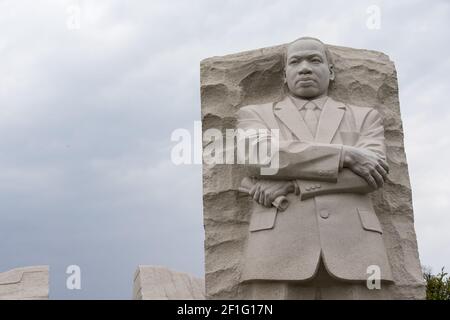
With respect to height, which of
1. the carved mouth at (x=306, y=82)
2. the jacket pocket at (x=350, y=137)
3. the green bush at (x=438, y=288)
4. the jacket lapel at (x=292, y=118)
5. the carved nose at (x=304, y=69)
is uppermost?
the carved nose at (x=304, y=69)

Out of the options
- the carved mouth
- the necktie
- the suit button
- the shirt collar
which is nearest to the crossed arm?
the suit button

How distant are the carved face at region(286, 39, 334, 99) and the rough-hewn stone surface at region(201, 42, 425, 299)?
283 mm

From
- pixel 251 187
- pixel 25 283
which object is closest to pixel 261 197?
pixel 251 187

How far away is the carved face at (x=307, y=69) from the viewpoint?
514 centimetres

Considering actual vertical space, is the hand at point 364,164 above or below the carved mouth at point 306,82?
below

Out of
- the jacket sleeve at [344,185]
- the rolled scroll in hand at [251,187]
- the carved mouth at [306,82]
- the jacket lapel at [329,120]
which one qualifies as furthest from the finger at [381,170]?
the carved mouth at [306,82]

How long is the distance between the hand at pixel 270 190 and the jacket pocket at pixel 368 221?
1.80 feet

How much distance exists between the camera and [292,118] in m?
4.98

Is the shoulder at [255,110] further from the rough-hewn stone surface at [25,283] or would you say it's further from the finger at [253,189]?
the rough-hewn stone surface at [25,283]

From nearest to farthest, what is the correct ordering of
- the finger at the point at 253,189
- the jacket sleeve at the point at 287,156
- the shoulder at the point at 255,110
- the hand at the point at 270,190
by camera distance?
the jacket sleeve at the point at 287,156 < the hand at the point at 270,190 < the finger at the point at 253,189 < the shoulder at the point at 255,110

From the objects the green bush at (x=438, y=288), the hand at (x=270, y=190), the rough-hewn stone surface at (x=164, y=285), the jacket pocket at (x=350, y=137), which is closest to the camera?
the hand at (x=270, y=190)

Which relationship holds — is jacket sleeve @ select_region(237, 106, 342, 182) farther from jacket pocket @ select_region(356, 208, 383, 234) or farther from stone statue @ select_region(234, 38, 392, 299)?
jacket pocket @ select_region(356, 208, 383, 234)

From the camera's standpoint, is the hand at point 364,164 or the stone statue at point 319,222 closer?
the stone statue at point 319,222
